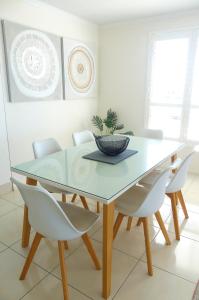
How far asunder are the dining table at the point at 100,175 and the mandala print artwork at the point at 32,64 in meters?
1.26

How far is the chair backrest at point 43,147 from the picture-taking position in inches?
86.4

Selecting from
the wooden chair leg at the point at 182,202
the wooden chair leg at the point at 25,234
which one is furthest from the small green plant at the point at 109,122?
the wooden chair leg at the point at 25,234

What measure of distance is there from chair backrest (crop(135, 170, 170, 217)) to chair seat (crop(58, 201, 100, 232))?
0.31m

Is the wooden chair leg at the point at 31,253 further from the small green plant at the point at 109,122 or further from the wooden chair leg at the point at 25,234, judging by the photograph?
the small green plant at the point at 109,122

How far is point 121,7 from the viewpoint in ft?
10.4

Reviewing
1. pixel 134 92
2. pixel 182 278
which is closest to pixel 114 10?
pixel 134 92

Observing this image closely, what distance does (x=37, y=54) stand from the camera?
9.81 feet

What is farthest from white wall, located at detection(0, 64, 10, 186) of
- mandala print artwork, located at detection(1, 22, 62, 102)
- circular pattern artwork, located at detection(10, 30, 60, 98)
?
circular pattern artwork, located at detection(10, 30, 60, 98)

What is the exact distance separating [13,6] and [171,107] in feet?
8.71

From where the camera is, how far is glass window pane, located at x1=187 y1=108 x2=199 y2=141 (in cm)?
356

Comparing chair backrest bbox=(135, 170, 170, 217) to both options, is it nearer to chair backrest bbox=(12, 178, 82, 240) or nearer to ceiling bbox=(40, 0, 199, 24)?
chair backrest bbox=(12, 178, 82, 240)

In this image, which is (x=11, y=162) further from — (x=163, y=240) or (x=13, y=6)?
(x=163, y=240)

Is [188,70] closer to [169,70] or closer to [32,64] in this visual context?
[169,70]

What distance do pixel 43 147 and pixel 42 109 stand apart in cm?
112
